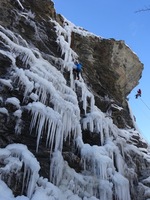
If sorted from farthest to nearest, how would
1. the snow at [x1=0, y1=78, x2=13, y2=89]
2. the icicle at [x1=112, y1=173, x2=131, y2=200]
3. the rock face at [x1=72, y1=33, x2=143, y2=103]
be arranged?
the rock face at [x1=72, y1=33, x2=143, y2=103]
the icicle at [x1=112, y1=173, x2=131, y2=200]
the snow at [x1=0, y1=78, x2=13, y2=89]

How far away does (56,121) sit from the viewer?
9625mm

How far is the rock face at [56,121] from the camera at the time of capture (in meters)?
8.71

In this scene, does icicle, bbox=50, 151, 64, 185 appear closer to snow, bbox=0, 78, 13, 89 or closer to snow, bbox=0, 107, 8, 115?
snow, bbox=0, 107, 8, 115

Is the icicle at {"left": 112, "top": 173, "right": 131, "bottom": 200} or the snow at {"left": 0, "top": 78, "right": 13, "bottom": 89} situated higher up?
the snow at {"left": 0, "top": 78, "right": 13, "bottom": 89}

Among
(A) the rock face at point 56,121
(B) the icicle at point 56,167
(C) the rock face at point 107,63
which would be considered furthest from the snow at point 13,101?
(C) the rock face at point 107,63

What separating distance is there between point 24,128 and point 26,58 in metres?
3.11

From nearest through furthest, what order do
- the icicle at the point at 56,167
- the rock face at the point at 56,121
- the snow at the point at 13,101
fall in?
the rock face at the point at 56,121
the icicle at the point at 56,167
the snow at the point at 13,101

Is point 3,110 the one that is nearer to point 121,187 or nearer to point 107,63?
point 121,187

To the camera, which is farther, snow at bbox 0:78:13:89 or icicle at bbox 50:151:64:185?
snow at bbox 0:78:13:89

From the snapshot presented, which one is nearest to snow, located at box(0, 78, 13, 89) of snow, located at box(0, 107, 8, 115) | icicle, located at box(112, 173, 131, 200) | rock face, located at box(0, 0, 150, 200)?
rock face, located at box(0, 0, 150, 200)

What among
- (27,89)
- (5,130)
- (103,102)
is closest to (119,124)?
(103,102)

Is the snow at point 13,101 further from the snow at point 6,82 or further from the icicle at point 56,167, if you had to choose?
the icicle at point 56,167

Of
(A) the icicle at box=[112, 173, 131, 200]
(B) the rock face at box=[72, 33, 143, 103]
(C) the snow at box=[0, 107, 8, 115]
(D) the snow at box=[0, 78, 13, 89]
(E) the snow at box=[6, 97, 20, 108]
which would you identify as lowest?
(A) the icicle at box=[112, 173, 131, 200]

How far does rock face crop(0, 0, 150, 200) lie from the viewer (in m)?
8.71
